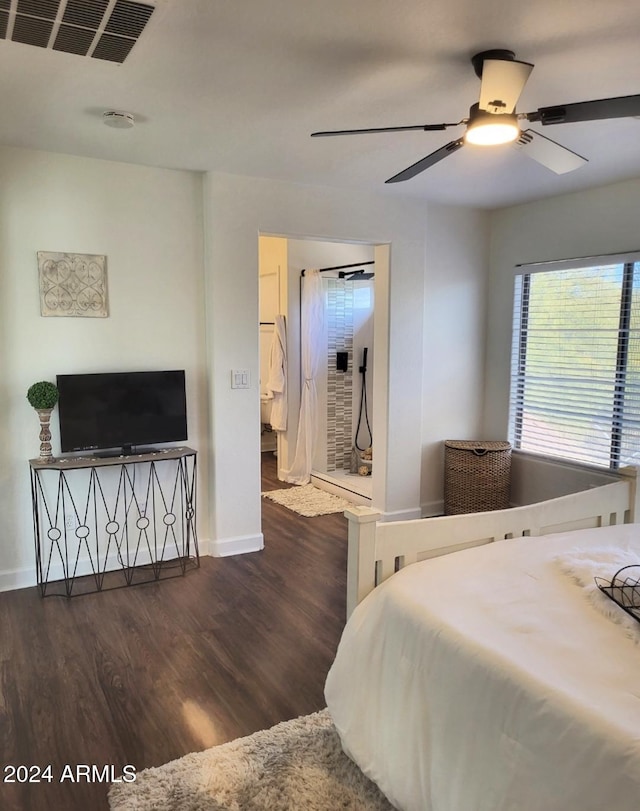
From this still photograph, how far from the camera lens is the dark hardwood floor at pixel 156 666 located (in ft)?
7.04

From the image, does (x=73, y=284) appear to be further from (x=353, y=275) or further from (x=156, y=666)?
(x=353, y=275)

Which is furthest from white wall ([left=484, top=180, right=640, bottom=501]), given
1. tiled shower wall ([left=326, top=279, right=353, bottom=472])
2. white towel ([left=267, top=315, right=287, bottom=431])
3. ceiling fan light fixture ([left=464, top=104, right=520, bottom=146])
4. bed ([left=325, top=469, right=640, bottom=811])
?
bed ([left=325, top=469, right=640, bottom=811])

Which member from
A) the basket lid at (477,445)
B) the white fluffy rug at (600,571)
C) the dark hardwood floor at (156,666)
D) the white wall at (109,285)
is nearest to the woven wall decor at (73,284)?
the white wall at (109,285)

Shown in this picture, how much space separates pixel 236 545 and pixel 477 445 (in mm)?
2055

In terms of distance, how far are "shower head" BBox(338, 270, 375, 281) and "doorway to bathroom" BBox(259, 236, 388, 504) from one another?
0.4 inches

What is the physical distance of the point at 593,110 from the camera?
1899mm

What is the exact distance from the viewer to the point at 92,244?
3.54 meters

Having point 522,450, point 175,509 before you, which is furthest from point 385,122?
point 522,450

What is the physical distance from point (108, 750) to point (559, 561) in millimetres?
1770

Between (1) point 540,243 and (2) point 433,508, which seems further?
(2) point 433,508

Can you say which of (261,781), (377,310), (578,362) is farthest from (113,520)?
(578,362)

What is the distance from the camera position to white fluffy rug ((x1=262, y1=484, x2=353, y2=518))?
199 inches

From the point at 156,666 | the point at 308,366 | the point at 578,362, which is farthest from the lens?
the point at 308,366

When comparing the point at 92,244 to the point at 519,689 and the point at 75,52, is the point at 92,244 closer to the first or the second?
the point at 75,52
